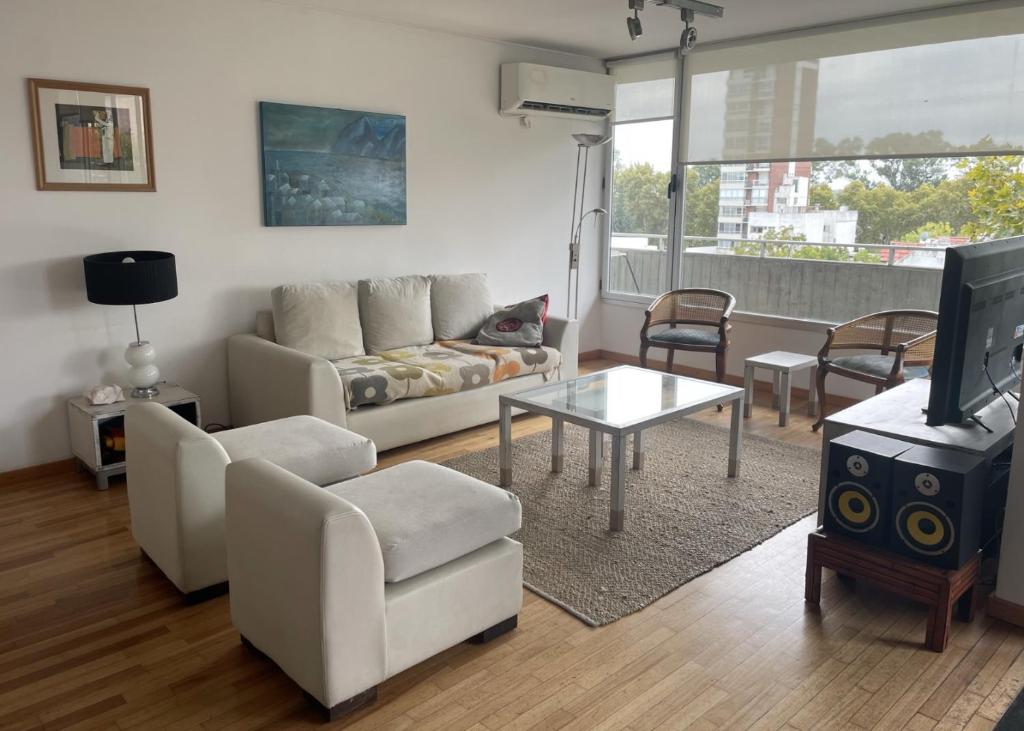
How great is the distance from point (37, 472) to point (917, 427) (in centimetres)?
407

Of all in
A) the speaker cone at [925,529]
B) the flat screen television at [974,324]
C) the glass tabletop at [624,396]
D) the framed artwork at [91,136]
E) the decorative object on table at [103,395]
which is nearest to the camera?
the flat screen television at [974,324]

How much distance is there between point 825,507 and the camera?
2762 millimetres

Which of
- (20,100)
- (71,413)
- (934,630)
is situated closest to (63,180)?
(20,100)

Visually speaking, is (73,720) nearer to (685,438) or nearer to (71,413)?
(71,413)

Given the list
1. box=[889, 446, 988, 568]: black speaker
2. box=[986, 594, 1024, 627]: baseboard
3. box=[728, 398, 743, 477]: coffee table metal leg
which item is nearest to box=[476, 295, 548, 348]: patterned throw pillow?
box=[728, 398, 743, 477]: coffee table metal leg

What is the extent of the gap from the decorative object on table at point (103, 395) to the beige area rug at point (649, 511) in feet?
5.75

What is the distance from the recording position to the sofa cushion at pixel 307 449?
9.57 feet

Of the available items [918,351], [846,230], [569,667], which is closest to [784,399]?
[918,351]

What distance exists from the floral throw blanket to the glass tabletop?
2.39ft

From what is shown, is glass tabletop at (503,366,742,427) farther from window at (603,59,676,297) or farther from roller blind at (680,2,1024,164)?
window at (603,59,676,297)

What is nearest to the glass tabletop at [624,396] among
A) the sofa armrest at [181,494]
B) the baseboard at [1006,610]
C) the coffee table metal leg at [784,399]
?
the coffee table metal leg at [784,399]

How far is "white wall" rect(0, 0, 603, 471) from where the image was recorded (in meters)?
3.87

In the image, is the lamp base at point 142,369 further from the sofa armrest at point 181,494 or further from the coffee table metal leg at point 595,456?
the coffee table metal leg at point 595,456

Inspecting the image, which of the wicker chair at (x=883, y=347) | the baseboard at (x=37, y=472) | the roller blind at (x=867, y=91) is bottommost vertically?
→ the baseboard at (x=37, y=472)
